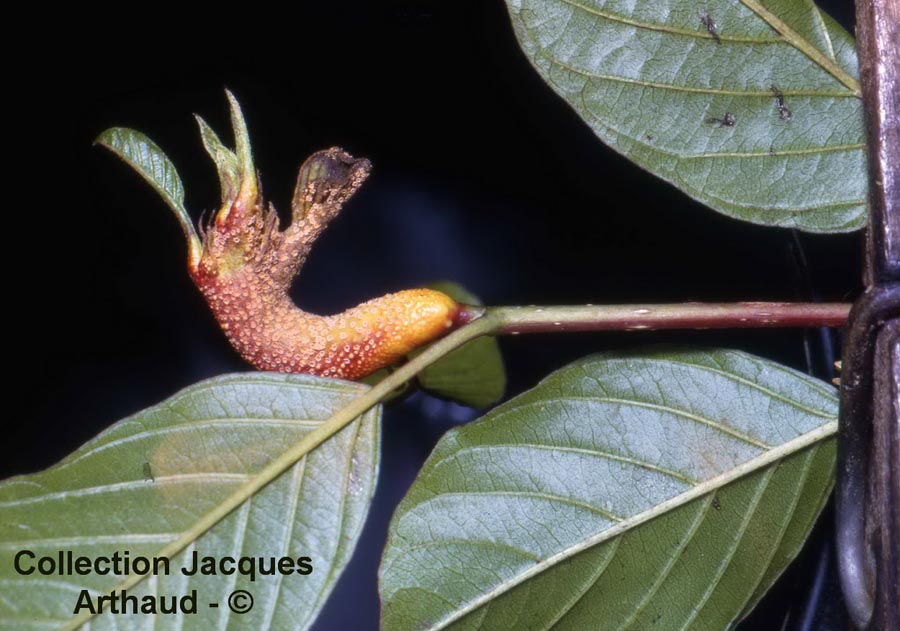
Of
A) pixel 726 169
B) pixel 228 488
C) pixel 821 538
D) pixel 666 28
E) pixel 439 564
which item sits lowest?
pixel 821 538

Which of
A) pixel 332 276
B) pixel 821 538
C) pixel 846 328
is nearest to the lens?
pixel 846 328

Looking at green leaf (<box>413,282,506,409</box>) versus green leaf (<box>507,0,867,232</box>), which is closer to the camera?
green leaf (<box>507,0,867,232</box>)

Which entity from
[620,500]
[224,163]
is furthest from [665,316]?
[224,163]

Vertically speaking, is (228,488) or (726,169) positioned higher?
(726,169)

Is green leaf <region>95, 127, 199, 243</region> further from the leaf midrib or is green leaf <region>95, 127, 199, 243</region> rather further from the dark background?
the leaf midrib

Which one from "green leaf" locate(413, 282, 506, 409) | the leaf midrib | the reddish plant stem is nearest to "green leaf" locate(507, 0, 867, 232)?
the reddish plant stem

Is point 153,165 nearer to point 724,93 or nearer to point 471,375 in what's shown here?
point 471,375

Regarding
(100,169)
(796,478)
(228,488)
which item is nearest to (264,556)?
(228,488)

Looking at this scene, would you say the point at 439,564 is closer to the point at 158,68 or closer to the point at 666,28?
the point at 666,28
